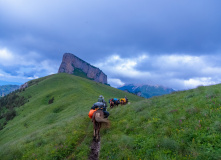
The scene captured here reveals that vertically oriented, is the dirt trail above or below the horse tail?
below

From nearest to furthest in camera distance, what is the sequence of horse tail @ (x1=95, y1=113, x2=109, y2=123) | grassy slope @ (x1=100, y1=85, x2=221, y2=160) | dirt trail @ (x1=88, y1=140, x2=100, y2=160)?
grassy slope @ (x1=100, y1=85, x2=221, y2=160) < dirt trail @ (x1=88, y1=140, x2=100, y2=160) < horse tail @ (x1=95, y1=113, x2=109, y2=123)

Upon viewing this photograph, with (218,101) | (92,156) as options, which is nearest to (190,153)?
(218,101)

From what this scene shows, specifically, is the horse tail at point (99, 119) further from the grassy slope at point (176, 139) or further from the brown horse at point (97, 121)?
the grassy slope at point (176, 139)

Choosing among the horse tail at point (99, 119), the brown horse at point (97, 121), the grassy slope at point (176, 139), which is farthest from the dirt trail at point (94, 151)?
the horse tail at point (99, 119)

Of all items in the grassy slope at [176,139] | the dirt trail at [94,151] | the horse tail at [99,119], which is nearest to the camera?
the grassy slope at [176,139]

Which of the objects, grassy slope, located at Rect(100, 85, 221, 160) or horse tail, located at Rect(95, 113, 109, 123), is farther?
horse tail, located at Rect(95, 113, 109, 123)

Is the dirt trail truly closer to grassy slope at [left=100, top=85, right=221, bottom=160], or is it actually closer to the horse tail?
grassy slope at [left=100, top=85, right=221, bottom=160]

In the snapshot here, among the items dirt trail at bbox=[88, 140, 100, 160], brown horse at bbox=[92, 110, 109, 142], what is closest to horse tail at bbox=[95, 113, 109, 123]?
brown horse at bbox=[92, 110, 109, 142]

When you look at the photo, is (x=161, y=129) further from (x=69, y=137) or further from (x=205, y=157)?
(x=69, y=137)

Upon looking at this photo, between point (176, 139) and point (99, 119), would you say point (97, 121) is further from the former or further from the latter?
point (176, 139)

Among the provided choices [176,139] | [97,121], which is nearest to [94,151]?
[97,121]

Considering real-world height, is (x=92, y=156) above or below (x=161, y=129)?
below

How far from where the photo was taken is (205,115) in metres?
7.07

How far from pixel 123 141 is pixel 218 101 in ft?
21.0
